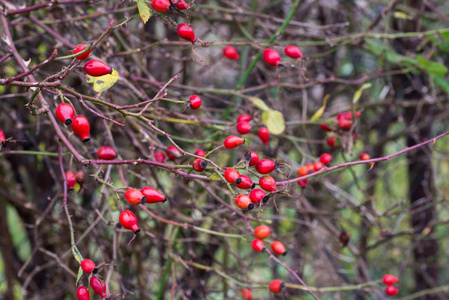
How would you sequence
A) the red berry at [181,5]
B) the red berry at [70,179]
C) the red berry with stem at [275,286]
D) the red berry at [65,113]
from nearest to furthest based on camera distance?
the red berry at [65,113] → the red berry at [181,5] → the red berry at [70,179] → the red berry with stem at [275,286]

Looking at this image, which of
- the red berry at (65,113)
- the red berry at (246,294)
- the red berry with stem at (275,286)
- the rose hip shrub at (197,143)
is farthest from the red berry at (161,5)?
the red berry at (246,294)

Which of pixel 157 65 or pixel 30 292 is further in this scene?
pixel 157 65

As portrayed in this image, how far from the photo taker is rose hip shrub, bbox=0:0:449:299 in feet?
3.20

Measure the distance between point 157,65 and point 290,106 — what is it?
883mm

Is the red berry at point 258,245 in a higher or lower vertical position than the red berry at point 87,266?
lower

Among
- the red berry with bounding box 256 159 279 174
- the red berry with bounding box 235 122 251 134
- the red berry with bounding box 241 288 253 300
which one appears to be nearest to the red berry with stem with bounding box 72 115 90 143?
the red berry with bounding box 256 159 279 174

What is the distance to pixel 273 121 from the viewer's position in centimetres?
136

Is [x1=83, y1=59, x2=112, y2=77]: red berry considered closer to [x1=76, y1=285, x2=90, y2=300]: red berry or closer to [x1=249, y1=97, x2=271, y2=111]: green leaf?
[x1=76, y1=285, x2=90, y2=300]: red berry

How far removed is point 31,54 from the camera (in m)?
1.92

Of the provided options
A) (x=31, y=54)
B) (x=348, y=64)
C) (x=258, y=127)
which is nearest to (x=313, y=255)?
(x=348, y=64)

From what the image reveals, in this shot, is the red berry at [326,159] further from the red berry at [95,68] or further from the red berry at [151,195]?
the red berry at [95,68]

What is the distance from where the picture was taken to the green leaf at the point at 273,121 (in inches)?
52.9

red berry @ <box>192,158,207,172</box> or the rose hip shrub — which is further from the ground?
red berry @ <box>192,158,207,172</box>

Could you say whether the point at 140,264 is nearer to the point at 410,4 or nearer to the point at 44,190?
the point at 44,190
